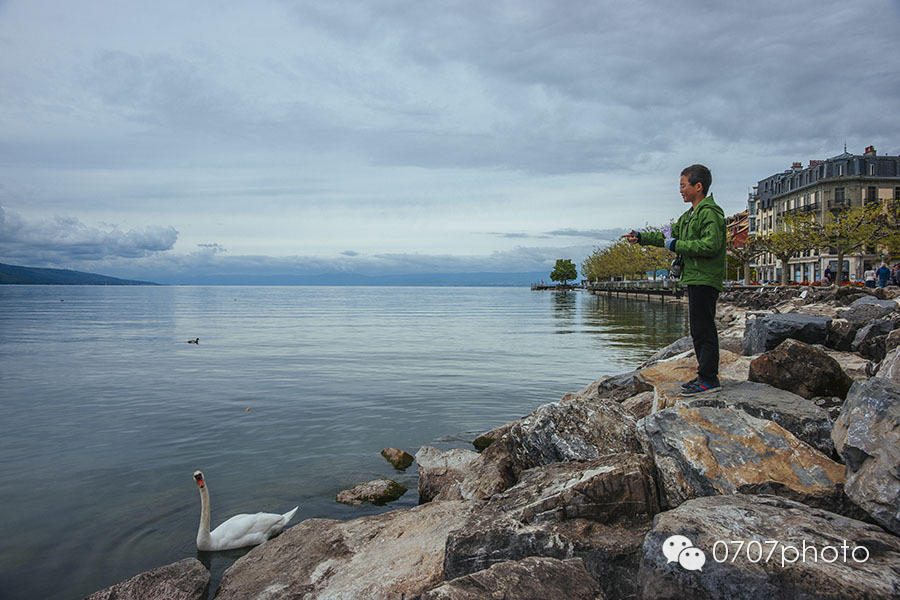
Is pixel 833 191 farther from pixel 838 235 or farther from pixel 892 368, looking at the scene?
pixel 892 368

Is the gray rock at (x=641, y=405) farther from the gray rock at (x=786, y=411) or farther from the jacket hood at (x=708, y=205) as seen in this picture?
the jacket hood at (x=708, y=205)

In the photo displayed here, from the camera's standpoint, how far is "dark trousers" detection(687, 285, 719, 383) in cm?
627

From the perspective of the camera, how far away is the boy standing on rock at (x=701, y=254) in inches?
238

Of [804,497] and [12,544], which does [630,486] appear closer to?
[804,497]

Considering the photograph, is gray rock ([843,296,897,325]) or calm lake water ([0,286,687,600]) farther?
gray rock ([843,296,897,325])

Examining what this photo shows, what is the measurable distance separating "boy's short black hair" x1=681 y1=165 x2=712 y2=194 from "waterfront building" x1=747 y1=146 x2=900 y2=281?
81116 mm

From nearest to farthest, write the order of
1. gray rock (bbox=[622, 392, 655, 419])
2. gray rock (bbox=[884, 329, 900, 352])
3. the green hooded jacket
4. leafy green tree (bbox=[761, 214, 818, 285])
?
the green hooded jacket → gray rock (bbox=[622, 392, 655, 419]) → gray rock (bbox=[884, 329, 900, 352]) → leafy green tree (bbox=[761, 214, 818, 285])

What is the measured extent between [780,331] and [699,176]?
18.8ft

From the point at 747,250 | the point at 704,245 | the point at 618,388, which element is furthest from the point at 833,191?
the point at 704,245

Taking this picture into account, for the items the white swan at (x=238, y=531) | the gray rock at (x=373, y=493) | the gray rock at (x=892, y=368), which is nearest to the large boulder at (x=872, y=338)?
the gray rock at (x=892, y=368)

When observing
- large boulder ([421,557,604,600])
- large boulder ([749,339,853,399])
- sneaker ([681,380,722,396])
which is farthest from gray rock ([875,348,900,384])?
large boulder ([421,557,604,600])

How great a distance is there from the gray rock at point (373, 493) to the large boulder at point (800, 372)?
496cm

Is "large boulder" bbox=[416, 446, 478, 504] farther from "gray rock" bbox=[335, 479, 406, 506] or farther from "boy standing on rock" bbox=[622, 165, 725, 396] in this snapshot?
"boy standing on rock" bbox=[622, 165, 725, 396]

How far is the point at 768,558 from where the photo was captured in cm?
338
